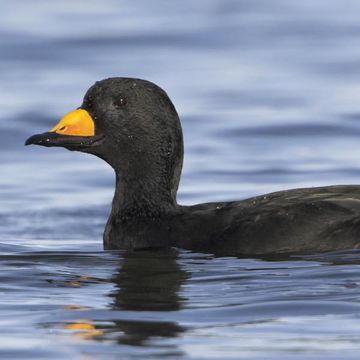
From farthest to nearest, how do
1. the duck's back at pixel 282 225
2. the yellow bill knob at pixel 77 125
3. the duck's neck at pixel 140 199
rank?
the duck's neck at pixel 140 199
the yellow bill knob at pixel 77 125
the duck's back at pixel 282 225

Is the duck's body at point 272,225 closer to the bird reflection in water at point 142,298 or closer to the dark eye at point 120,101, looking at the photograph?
the bird reflection in water at point 142,298

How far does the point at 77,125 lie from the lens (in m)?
12.9

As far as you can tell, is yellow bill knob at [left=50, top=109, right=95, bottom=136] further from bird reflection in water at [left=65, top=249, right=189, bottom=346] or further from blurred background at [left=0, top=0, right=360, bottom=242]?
blurred background at [left=0, top=0, right=360, bottom=242]

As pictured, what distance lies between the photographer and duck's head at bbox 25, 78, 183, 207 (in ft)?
42.5

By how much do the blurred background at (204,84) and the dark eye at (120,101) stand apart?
2315 mm

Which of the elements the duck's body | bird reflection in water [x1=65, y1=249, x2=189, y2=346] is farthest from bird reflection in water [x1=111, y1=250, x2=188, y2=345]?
the duck's body

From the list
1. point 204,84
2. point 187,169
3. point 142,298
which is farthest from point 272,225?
point 204,84

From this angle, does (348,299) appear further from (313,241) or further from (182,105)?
(182,105)

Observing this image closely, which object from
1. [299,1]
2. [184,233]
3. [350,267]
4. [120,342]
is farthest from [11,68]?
[120,342]

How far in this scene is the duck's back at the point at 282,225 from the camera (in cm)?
1181

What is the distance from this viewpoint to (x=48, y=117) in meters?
19.5

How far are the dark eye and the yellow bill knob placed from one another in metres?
0.23

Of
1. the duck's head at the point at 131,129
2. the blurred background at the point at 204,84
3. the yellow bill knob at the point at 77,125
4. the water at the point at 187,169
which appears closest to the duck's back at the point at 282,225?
the water at the point at 187,169

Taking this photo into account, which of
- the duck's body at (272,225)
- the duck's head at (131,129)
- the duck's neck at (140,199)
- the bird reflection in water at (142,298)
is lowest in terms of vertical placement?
the bird reflection in water at (142,298)
